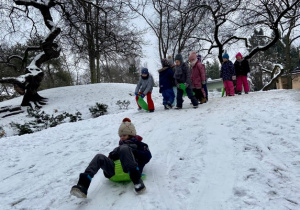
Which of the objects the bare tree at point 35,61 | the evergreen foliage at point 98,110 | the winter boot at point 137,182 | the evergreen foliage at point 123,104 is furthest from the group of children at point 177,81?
the bare tree at point 35,61

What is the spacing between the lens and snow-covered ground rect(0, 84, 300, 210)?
238cm

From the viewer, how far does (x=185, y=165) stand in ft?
10.3

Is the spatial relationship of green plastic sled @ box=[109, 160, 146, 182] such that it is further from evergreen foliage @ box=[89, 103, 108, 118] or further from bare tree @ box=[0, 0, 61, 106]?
bare tree @ box=[0, 0, 61, 106]

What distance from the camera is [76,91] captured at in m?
15.4

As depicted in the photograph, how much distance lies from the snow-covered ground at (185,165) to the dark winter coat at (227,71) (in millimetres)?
3440

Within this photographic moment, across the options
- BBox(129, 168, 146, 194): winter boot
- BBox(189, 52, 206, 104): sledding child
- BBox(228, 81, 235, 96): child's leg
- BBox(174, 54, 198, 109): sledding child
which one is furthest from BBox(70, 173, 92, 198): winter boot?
BBox(228, 81, 235, 96): child's leg

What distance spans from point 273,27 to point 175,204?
12.6m

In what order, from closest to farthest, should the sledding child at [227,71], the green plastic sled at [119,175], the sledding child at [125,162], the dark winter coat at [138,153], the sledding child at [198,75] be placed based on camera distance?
Result: the sledding child at [125,162]
the green plastic sled at [119,175]
the dark winter coat at [138,153]
the sledding child at [198,75]
the sledding child at [227,71]

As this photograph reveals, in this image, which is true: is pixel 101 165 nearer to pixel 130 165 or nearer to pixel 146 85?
pixel 130 165

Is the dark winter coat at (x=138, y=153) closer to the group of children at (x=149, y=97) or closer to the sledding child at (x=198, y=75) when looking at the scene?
the group of children at (x=149, y=97)

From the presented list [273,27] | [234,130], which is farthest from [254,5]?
[234,130]

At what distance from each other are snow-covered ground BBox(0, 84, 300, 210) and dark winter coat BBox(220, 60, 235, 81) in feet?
11.3

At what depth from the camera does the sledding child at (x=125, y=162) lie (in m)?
2.52

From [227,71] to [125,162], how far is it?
24.1ft
